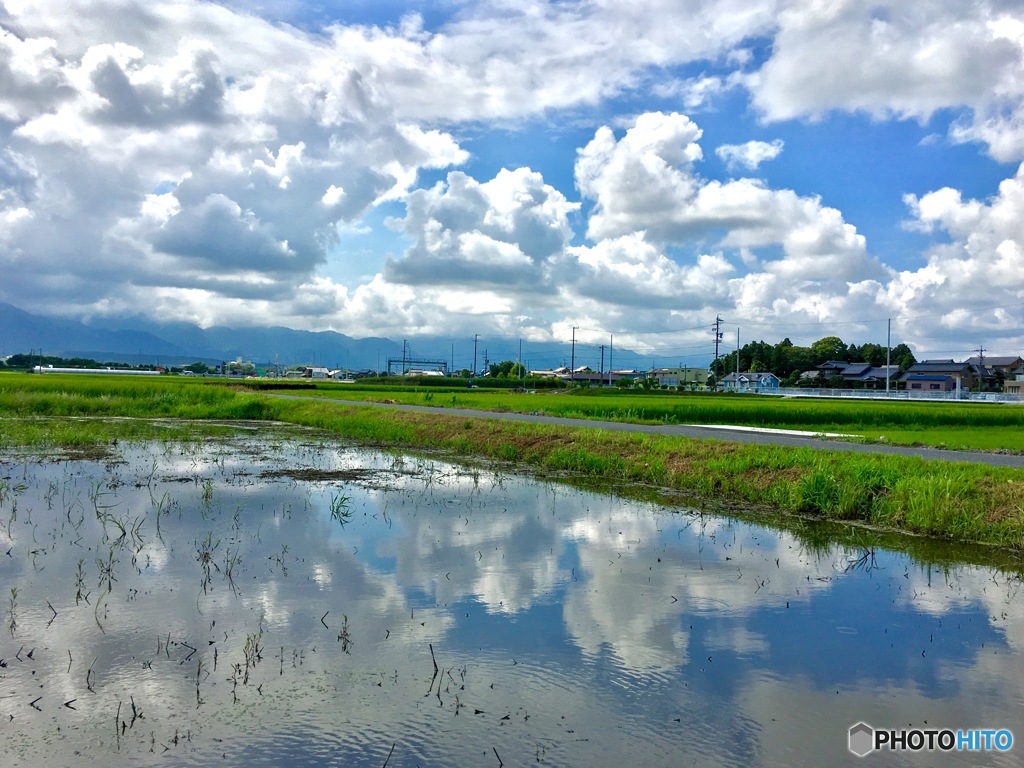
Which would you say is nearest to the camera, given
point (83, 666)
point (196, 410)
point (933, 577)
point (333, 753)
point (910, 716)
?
point (333, 753)

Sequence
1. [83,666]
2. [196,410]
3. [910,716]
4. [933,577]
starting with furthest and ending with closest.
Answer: [196,410] → [933,577] → [83,666] → [910,716]

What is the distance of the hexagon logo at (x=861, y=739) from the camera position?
4660 millimetres

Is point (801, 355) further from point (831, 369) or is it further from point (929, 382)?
point (929, 382)

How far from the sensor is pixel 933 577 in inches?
348

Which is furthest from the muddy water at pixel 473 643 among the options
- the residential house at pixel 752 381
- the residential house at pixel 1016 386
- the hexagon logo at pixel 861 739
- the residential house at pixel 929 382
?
the residential house at pixel 752 381

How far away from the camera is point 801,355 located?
11175 cm

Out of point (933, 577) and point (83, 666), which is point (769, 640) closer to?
point (933, 577)

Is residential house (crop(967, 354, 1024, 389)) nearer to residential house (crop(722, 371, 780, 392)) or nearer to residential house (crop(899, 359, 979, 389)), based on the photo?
residential house (crop(899, 359, 979, 389))

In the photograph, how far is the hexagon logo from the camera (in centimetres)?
466

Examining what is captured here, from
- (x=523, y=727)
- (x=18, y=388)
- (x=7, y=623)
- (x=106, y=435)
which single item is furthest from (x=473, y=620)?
(x=18, y=388)

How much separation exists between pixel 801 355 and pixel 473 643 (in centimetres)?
11566

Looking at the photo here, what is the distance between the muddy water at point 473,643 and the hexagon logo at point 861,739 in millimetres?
87

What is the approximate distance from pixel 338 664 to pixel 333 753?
1270 mm

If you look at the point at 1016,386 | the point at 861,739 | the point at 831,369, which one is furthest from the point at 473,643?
the point at 831,369
